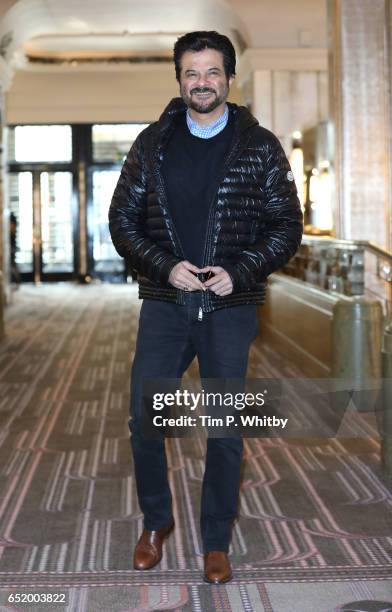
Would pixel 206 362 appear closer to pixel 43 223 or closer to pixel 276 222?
pixel 276 222

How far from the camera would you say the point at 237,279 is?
2.99 m

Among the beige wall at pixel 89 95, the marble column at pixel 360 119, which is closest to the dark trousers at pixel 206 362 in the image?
the marble column at pixel 360 119

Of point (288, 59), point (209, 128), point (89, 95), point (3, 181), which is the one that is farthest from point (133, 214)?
point (89, 95)

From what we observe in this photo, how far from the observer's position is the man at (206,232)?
119 inches

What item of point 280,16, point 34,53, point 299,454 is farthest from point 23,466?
point 34,53

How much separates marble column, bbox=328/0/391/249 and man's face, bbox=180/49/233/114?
5.52 m

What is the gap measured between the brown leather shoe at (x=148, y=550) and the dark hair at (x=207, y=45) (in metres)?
1.58

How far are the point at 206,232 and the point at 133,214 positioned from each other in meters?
0.28

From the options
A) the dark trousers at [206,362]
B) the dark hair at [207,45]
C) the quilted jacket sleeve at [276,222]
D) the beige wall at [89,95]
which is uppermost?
the beige wall at [89,95]

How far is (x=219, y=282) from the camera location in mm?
2949

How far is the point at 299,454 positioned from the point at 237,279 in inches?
94.7

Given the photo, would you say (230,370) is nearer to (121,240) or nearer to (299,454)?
(121,240)

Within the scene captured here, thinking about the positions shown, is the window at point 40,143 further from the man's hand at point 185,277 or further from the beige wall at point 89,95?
the man's hand at point 185,277

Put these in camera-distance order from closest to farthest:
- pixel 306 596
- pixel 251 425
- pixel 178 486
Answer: pixel 251 425 → pixel 306 596 → pixel 178 486
